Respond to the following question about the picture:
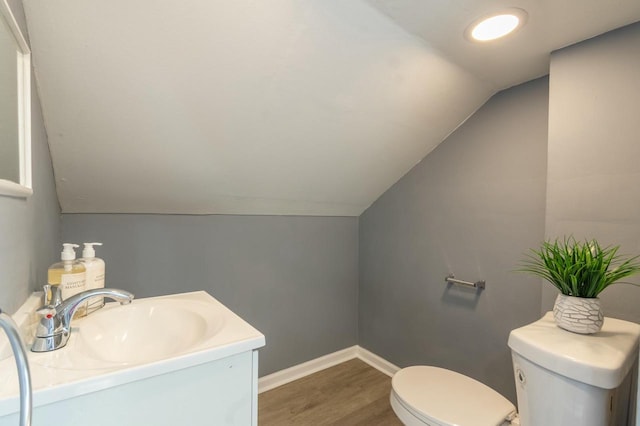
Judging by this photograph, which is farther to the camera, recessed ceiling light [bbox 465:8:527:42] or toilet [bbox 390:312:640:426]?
recessed ceiling light [bbox 465:8:527:42]

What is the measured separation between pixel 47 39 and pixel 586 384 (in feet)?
5.67

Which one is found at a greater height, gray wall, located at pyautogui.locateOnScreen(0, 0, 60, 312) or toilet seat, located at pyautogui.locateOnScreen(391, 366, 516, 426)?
gray wall, located at pyautogui.locateOnScreen(0, 0, 60, 312)

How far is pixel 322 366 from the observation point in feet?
→ 7.54

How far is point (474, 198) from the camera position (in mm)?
1734

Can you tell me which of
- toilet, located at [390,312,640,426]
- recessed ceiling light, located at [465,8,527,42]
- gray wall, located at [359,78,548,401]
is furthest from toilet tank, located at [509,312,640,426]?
recessed ceiling light, located at [465,8,527,42]

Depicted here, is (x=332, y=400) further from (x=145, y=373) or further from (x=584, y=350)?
(x=145, y=373)

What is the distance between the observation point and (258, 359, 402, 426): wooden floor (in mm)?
1747

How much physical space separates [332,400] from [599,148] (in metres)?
1.89

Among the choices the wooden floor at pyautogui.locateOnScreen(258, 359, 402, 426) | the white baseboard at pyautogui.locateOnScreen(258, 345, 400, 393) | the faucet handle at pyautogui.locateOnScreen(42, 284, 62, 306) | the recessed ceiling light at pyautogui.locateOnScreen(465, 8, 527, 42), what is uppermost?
the recessed ceiling light at pyautogui.locateOnScreen(465, 8, 527, 42)

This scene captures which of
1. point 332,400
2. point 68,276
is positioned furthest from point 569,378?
point 332,400

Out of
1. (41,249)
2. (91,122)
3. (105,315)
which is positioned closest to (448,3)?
(91,122)

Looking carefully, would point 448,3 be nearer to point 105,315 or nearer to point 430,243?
point 430,243

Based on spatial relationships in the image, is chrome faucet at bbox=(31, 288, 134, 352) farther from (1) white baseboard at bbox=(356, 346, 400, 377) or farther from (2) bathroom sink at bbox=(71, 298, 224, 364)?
(1) white baseboard at bbox=(356, 346, 400, 377)

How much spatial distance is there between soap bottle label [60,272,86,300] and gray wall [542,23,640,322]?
1.68 metres
